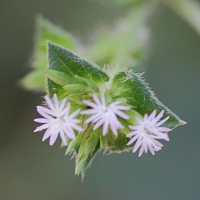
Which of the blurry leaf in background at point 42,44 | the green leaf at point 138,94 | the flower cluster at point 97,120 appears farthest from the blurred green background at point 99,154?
the flower cluster at point 97,120

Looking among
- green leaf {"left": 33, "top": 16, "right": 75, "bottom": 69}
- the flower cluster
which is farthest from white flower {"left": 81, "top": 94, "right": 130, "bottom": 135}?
green leaf {"left": 33, "top": 16, "right": 75, "bottom": 69}

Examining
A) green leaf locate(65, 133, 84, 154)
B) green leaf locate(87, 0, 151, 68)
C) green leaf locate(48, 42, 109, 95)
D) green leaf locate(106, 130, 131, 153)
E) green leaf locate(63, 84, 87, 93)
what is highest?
green leaf locate(87, 0, 151, 68)

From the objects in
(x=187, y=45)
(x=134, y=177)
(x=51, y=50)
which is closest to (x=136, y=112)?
(x=51, y=50)

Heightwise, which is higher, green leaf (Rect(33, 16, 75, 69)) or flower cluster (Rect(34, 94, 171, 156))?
green leaf (Rect(33, 16, 75, 69))

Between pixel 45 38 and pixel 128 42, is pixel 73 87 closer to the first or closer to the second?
pixel 45 38

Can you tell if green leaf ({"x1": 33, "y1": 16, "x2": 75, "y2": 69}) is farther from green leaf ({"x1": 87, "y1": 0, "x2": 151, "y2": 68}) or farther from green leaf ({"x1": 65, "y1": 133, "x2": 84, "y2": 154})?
green leaf ({"x1": 65, "y1": 133, "x2": 84, "y2": 154})

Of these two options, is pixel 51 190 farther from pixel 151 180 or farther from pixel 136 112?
pixel 136 112

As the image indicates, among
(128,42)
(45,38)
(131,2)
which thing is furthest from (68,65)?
(131,2)
